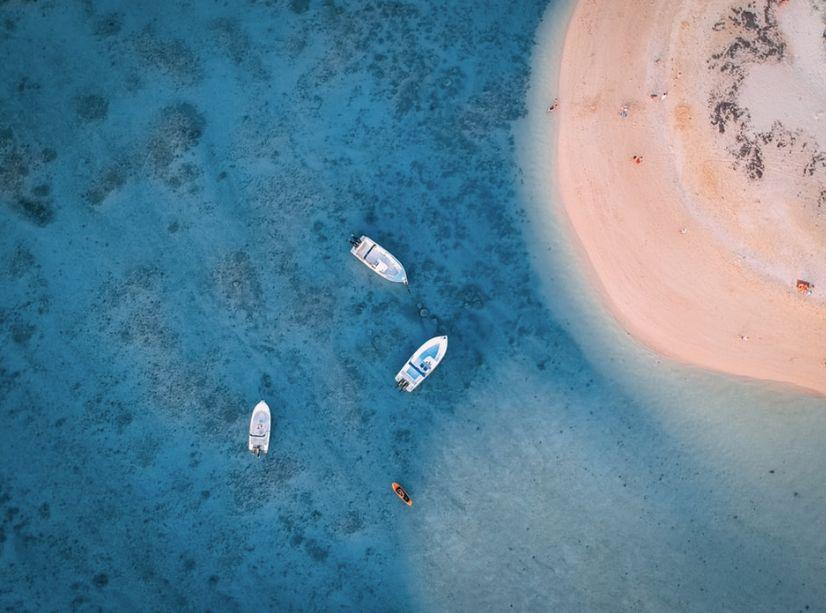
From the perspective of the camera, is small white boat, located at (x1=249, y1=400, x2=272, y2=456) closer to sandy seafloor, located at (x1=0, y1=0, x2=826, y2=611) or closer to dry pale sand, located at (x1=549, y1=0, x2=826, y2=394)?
sandy seafloor, located at (x1=0, y1=0, x2=826, y2=611)

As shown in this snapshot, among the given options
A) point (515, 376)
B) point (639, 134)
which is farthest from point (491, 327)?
point (639, 134)

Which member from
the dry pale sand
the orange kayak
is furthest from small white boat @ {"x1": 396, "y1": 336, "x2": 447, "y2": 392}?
the dry pale sand

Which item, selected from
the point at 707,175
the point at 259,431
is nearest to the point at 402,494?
the point at 259,431

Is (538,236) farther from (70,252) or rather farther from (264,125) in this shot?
(70,252)

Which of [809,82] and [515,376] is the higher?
[809,82]

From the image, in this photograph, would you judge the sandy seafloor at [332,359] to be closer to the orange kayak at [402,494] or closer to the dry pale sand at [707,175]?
the orange kayak at [402,494]

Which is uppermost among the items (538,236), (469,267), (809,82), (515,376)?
(809,82)
